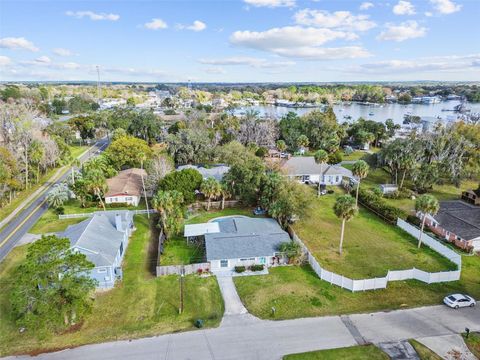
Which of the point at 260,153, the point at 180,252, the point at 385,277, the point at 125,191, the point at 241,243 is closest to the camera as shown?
the point at 385,277

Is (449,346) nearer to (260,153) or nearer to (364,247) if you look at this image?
(364,247)

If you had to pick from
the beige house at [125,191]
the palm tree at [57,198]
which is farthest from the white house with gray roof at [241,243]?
the palm tree at [57,198]

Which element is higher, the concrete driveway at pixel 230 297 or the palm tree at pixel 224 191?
the palm tree at pixel 224 191

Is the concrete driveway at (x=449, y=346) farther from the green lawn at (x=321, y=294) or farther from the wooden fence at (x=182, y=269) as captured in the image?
the wooden fence at (x=182, y=269)

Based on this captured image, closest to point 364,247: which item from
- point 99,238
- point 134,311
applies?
point 134,311

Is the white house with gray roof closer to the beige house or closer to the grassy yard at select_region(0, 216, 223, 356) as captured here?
the grassy yard at select_region(0, 216, 223, 356)

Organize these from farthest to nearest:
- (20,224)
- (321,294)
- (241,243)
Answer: (20,224), (241,243), (321,294)

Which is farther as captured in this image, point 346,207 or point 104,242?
point 346,207
